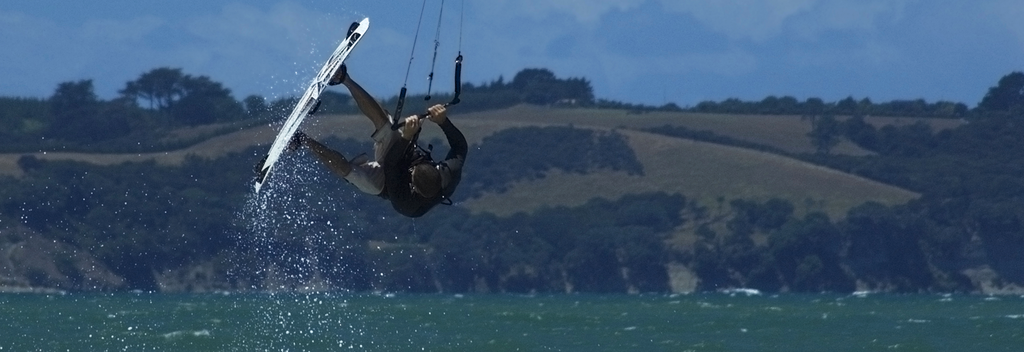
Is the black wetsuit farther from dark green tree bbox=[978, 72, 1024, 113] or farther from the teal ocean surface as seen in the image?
dark green tree bbox=[978, 72, 1024, 113]

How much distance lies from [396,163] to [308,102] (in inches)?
34.1

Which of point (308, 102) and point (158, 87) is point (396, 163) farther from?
point (158, 87)

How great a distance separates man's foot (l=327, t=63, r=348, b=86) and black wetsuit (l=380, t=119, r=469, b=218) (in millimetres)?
467

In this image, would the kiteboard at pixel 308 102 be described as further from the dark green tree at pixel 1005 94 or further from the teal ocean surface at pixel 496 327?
the dark green tree at pixel 1005 94

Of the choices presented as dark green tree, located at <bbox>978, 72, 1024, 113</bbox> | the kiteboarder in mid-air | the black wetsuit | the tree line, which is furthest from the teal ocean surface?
dark green tree, located at <bbox>978, 72, 1024, 113</bbox>

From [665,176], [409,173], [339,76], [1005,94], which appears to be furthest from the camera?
[1005,94]

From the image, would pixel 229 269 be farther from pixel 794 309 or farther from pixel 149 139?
pixel 794 309

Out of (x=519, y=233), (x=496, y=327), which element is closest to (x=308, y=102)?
(x=496, y=327)

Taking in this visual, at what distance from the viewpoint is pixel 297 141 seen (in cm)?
1013

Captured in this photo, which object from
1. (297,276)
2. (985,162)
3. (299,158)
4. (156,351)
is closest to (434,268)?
(297,276)

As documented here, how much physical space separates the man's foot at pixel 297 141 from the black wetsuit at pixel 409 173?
0.56 meters

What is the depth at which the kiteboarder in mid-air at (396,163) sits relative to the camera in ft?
33.8

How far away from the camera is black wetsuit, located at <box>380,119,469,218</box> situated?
1059 centimetres

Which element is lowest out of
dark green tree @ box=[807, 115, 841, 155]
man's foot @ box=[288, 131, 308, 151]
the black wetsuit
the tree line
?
the tree line
